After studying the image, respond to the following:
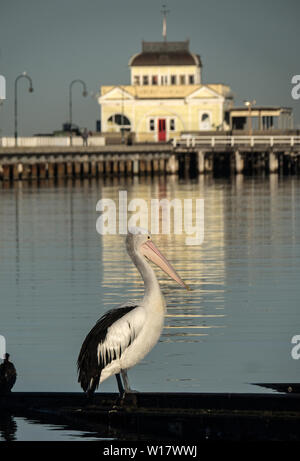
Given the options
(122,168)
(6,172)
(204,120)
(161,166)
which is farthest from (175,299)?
(204,120)

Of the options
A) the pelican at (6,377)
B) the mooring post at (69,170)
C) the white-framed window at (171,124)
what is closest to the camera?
the pelican at (6,377)

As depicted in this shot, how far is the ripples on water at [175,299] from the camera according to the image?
611 inches

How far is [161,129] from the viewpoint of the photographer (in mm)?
123750

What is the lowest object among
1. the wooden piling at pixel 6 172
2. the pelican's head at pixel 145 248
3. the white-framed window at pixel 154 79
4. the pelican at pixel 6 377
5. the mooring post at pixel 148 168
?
the pelican at pixel 6 377

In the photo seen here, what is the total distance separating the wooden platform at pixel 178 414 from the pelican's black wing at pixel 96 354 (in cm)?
67

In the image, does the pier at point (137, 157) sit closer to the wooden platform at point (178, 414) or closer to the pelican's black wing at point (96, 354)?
the wooden platform at point (178, 414)

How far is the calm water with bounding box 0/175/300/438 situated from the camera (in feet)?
50.9

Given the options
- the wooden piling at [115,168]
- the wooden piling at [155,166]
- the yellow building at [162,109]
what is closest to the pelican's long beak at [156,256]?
the wooden piling at [115,168]

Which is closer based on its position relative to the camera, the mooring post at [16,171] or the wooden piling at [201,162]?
the mooring post at [16,171]

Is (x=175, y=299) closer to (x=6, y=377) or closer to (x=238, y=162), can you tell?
(x=6, y=377)

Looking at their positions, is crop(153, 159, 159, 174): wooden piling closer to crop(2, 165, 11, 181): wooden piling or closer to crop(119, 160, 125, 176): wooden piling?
crop(119, 160, 125, 176): wooden piling

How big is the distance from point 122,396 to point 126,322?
998mm

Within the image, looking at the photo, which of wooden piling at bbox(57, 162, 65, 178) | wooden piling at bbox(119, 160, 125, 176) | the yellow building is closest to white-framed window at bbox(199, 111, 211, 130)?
the yellow building

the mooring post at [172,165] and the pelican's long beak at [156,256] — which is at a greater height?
the mooring post at [172,165]
